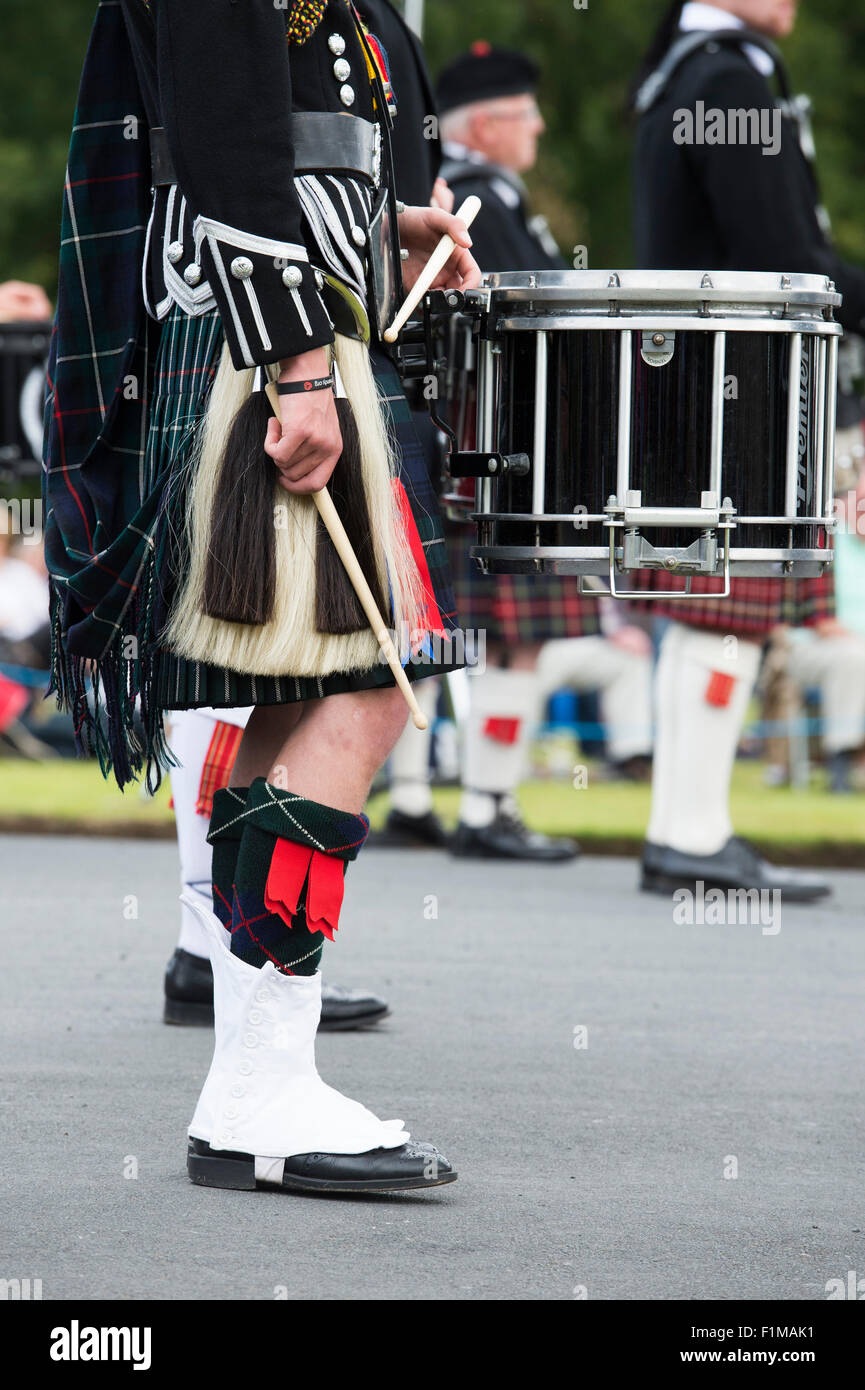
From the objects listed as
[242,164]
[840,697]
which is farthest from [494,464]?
[840,697]

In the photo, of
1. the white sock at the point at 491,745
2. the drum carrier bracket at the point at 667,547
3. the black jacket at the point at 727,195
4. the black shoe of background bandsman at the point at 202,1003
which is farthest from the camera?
the white sock at the point at 491,745

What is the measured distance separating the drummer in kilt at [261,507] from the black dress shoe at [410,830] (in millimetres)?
3956

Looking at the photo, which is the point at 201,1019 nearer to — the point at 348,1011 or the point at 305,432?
the point at 348,1011

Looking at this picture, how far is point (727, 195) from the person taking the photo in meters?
5.29

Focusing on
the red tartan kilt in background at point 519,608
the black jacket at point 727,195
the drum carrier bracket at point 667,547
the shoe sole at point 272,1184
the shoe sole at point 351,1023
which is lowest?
the shoe sole at point 272,1184

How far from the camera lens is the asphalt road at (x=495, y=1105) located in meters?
2.40

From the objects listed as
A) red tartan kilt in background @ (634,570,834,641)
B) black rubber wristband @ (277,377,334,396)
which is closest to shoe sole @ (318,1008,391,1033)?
black rubber wristband @ (277,377,334,396)

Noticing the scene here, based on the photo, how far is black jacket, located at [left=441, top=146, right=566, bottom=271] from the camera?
6430mm

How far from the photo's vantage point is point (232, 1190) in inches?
107

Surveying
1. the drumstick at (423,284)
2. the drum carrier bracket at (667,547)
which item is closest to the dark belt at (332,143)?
the drumstick at (423,284)

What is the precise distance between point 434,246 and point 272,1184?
1326mm

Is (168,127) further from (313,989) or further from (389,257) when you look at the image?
(313,989)

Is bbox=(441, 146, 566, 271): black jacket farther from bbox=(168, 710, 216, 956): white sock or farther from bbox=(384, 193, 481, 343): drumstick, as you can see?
bbox=(384, 193, 481, 343): drumstick

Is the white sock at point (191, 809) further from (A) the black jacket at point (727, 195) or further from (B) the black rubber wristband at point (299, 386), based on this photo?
(A) the black jacket at point (727, 195)
